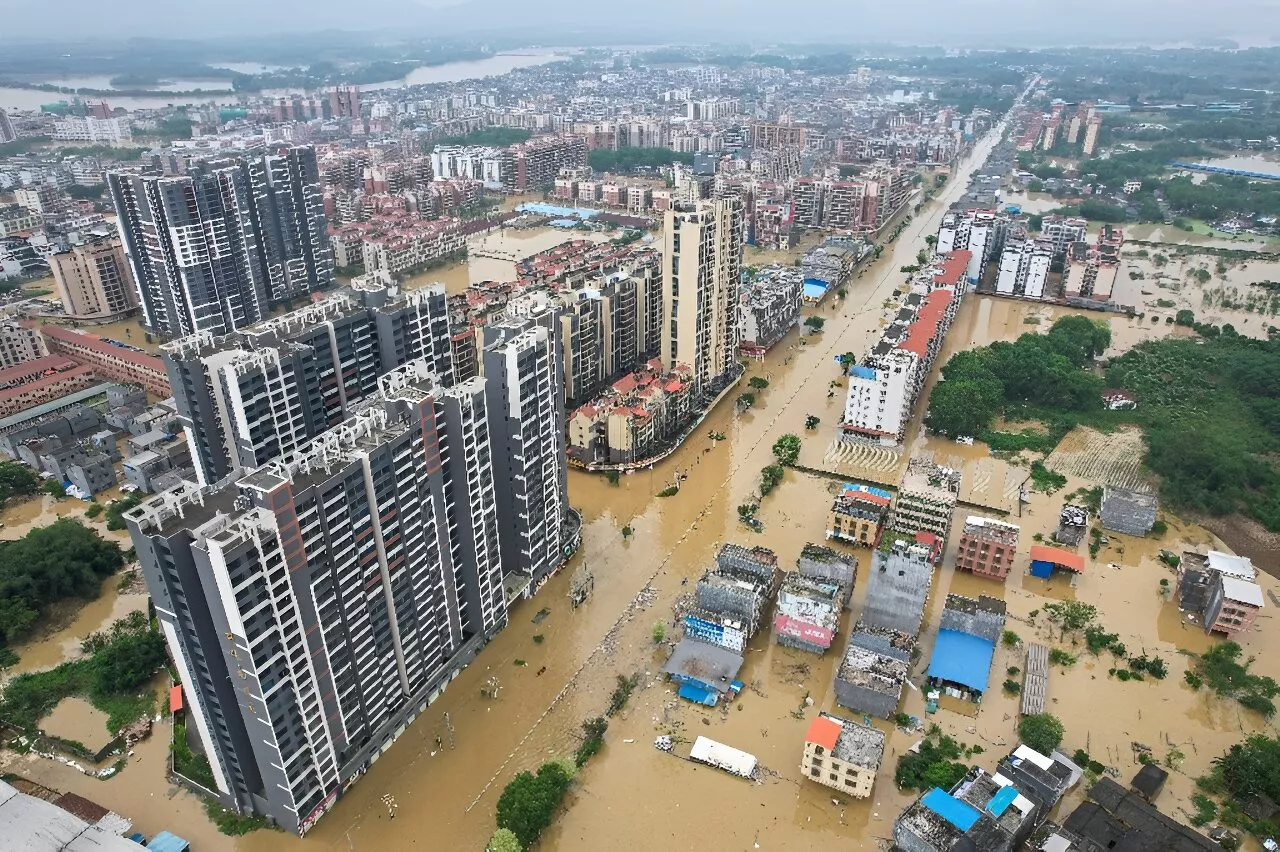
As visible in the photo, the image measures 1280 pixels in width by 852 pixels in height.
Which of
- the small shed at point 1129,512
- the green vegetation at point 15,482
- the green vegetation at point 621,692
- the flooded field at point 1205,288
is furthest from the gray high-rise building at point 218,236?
the flooded field at point 1205,288

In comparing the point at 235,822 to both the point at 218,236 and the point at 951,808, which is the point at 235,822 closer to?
the point at 951,808

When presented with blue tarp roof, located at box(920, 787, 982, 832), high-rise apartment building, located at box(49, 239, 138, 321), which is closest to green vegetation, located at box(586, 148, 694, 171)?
high-rise apartment building, located at box(49, 239, 138, 321)

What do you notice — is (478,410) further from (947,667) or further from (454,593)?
(947,667)

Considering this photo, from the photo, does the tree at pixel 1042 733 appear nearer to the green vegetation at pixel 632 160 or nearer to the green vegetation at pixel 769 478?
the green vegetation at pixel 769 478

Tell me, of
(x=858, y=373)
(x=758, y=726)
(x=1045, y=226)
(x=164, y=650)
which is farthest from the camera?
(x=1045, y=226)

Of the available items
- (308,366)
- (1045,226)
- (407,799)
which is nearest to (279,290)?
(308,366)

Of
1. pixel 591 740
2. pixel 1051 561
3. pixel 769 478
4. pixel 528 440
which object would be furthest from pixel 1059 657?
pixel 528 440

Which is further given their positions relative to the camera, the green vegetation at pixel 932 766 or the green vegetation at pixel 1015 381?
the green vegetation at pixel 1015 381
